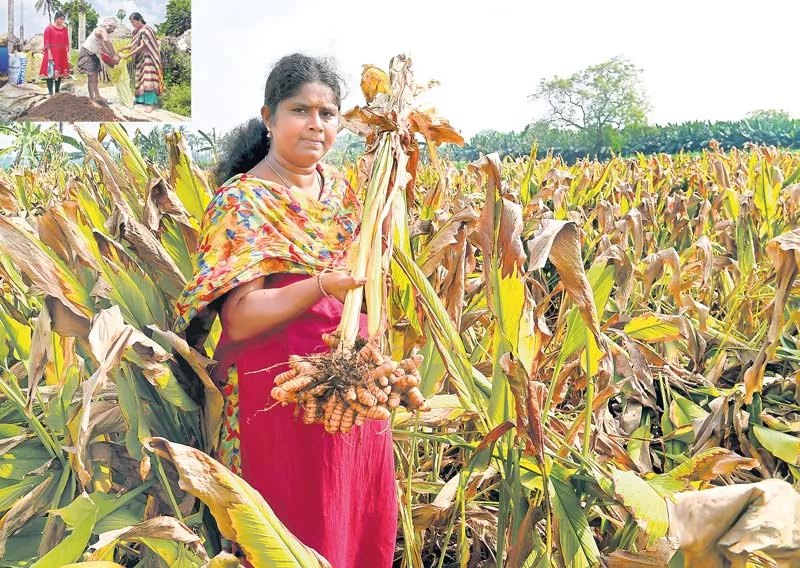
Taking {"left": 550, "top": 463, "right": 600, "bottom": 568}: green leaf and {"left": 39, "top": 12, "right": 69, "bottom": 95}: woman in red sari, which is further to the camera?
{"left": 39, "top": 12, "right": 69, "bottom": 95}: woman in red sari

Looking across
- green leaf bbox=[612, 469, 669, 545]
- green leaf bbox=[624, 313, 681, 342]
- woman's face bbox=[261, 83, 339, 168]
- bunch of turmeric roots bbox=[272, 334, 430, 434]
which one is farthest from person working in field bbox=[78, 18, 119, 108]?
green leaf bbox=[612, 469, 669, 545]

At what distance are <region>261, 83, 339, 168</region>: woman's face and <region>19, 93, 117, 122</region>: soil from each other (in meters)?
22.9

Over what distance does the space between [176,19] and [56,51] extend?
6389 mm

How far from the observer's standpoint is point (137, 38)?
19328 mm

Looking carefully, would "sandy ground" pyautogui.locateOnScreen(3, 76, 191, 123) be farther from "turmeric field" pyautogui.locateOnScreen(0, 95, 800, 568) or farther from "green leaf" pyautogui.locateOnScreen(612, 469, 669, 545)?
"green leaf" pyautogui.locateOnScreen(612, 469, 669, 545)

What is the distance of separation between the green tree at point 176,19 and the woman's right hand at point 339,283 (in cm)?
2665

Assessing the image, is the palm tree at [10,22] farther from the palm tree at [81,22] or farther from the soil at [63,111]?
the palm tree at [81,22]

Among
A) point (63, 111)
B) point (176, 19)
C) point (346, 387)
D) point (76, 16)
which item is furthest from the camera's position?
point (176, 19)

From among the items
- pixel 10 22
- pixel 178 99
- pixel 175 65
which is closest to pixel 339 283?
pixel 10 22

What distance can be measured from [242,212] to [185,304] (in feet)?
0.49

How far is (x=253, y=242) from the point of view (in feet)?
3.23

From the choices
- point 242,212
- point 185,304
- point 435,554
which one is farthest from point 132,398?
point 435,554

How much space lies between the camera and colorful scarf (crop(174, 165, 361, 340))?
38.1 inches

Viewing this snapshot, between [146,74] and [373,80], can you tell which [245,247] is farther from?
[146,74]
